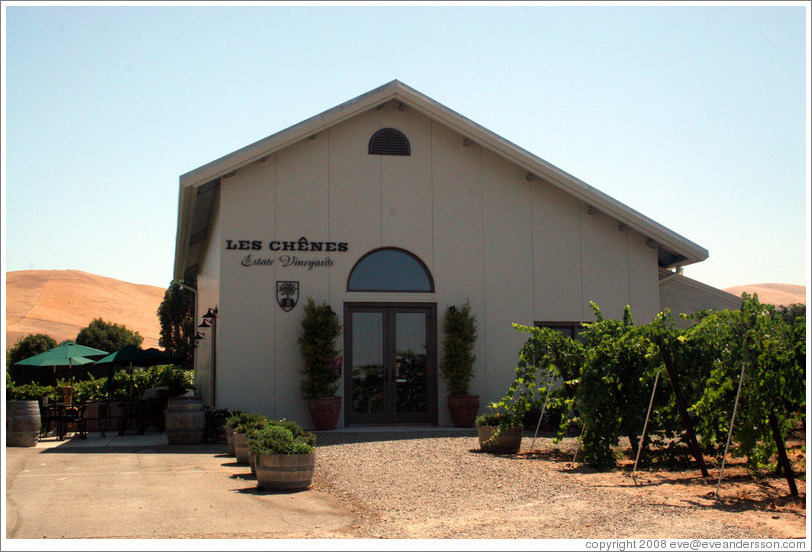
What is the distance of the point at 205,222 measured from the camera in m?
19.6

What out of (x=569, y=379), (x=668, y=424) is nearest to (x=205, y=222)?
(x=569, y=379)

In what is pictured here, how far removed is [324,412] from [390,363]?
1.71 meters

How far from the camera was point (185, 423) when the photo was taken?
45.9 ft

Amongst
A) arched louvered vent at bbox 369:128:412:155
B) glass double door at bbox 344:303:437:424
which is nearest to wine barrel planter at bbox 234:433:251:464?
glass double door at bbox 344:303:437:424

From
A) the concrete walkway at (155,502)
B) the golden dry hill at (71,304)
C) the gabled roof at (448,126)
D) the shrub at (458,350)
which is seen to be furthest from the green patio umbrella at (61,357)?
the golden dry hill at (71,304)

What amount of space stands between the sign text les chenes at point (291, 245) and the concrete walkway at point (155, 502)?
438 cm

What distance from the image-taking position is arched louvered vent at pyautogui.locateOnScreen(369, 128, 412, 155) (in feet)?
53.9

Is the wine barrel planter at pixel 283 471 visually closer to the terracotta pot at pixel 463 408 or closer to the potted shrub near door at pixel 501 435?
the potted shrub near door at pixel 501 435

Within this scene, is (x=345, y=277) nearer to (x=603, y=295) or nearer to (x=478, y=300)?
(x=478, y=300)

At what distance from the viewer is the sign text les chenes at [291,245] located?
613 inches

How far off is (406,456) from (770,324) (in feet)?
17.8

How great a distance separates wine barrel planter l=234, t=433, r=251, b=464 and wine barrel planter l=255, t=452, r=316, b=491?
215 cm

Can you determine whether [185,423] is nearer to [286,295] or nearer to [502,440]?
[286,295]

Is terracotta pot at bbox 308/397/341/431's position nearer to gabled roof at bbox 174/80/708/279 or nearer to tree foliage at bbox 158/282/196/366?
gabled roof at bbox 174/80/708/279
